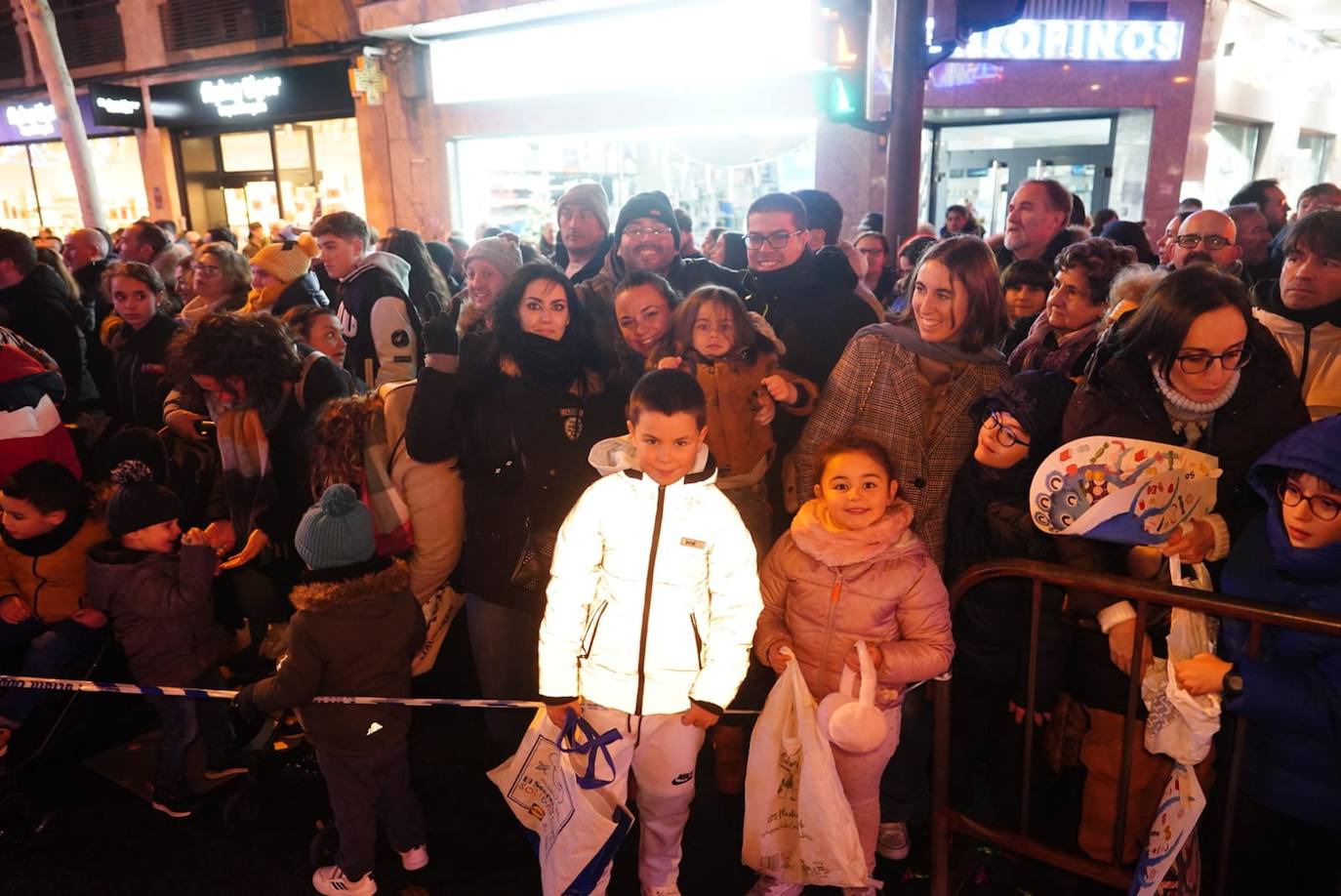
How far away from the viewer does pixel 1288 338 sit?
10.9 feet

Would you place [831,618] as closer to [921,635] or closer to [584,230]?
[921,635]

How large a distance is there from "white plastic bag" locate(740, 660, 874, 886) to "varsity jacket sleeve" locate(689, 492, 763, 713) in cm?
15

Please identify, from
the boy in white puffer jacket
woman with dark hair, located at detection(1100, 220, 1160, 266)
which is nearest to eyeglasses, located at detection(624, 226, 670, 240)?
the boy in white puffer jacket

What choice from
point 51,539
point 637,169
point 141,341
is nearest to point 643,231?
point 51,539

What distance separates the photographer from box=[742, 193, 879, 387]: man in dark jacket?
374 centimetres

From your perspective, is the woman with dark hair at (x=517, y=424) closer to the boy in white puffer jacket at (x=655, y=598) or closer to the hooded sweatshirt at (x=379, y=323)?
the boy in white puffer jacket at (x=655, y=598)

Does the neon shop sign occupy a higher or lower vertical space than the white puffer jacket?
higher

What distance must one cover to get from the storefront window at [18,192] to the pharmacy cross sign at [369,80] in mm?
12065

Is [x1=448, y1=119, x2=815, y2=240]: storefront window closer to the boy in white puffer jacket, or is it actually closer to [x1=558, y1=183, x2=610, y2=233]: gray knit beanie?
[x1=558, y1=183, x2=610, y2=233]: gray knit beanie

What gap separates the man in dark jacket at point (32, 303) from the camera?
18.8 ft

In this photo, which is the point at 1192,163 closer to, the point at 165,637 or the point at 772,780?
the point at 772,780

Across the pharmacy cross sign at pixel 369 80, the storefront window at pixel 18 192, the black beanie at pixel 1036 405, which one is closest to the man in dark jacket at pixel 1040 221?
the black beanie at pixel 1036 405

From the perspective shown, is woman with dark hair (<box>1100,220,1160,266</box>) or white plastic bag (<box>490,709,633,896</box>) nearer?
white plastic bag (<box>490,709,633,896</box>)

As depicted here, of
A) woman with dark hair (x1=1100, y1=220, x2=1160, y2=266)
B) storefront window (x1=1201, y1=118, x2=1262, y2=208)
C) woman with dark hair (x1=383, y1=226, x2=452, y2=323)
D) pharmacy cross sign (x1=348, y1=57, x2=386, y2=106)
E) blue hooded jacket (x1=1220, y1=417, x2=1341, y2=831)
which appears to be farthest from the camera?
pharmacy cross sign (x1=348, y1=57, x2=386, y2=106)
